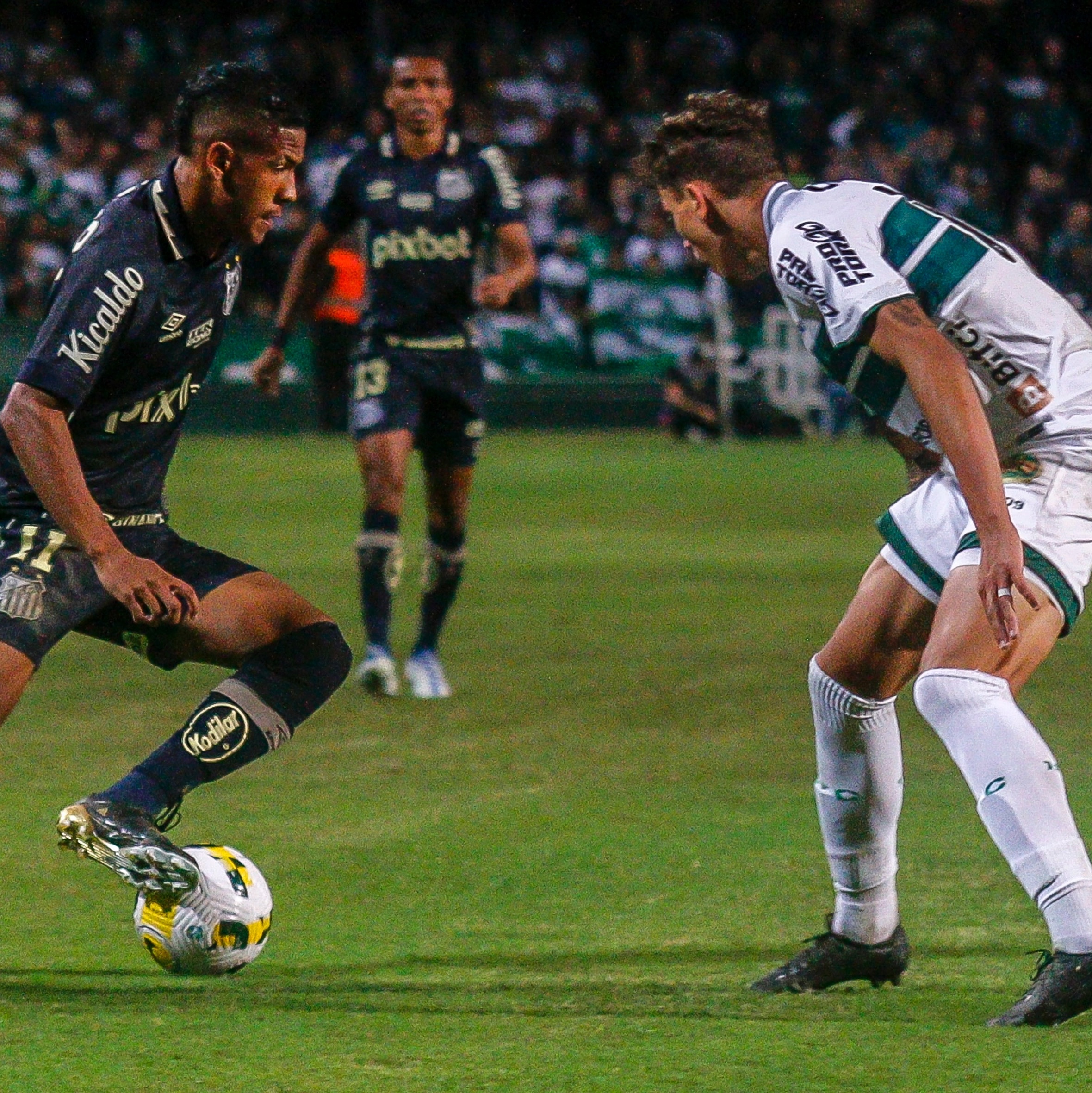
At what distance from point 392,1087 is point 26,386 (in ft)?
5.37

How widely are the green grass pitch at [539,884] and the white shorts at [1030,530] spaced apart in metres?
0.85

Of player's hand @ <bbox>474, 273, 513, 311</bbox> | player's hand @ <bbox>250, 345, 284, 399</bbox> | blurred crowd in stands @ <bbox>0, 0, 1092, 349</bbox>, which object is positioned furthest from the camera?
blurred crowd in stands @ <bbox>0, 0, 1092, 349</bbox>

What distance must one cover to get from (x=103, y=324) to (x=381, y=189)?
4.17 metres

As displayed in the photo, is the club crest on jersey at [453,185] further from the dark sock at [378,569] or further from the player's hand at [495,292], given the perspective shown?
the dark sock at [378,569]

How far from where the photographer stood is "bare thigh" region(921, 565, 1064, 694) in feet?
12.5

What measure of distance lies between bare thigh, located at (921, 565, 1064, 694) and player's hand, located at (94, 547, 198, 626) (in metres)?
1.55

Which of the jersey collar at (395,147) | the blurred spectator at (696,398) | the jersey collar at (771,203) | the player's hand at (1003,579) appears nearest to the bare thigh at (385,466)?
the jersey collar at (395,147)

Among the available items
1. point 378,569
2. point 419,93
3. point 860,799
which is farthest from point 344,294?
point 860,799

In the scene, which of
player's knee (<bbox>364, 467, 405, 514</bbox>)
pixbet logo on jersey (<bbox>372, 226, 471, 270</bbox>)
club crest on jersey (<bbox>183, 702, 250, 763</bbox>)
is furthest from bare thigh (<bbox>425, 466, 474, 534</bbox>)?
club crest on jersey (<bbox>183, 702, 250, 763</bbox>)

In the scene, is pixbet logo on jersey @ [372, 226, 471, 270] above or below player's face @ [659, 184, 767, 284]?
below

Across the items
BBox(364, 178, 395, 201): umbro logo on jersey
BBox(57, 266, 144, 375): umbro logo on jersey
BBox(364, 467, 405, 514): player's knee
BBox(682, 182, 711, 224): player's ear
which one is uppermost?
BBox(682, 182, 711, 224): player's ear

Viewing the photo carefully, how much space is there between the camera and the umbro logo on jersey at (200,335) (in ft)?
14.4

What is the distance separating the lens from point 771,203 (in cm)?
404

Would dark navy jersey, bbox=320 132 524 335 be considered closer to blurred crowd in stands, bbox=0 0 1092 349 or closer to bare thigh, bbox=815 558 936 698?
bare thigh, bbox=815 558 936 698
